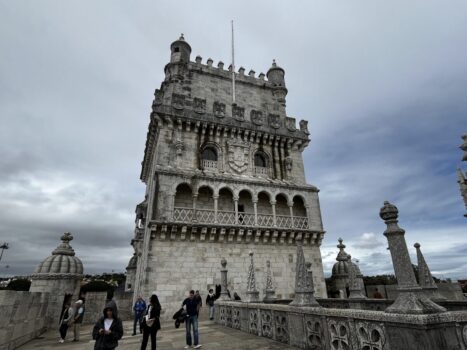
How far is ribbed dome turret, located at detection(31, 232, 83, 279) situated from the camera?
1339cm

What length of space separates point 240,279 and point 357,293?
343 inches

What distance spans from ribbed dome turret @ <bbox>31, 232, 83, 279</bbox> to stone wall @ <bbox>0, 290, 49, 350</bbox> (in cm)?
183

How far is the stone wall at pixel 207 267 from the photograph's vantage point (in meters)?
16.2

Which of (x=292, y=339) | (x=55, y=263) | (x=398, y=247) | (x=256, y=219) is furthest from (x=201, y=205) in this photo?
(x=398, y=247)

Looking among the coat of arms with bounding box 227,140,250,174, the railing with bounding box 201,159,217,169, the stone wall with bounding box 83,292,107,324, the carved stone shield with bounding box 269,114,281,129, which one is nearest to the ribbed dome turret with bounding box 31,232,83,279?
the stone wall with bounding box 83,292,107,324

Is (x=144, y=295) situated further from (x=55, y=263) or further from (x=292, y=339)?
(x=292, y=339)

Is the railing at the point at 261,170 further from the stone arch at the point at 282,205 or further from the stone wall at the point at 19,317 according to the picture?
the stone wall at the point at 19,317

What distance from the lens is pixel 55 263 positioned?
1368cm

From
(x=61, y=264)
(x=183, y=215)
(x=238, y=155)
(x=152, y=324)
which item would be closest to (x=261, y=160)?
(x=238, y=155)

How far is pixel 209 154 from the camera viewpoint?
22.0 m

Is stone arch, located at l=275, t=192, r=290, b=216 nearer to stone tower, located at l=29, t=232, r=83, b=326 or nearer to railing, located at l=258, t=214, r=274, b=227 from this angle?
railing, located at l=258, t=214, r=274, b=227

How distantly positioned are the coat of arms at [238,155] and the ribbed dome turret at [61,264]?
12562mm

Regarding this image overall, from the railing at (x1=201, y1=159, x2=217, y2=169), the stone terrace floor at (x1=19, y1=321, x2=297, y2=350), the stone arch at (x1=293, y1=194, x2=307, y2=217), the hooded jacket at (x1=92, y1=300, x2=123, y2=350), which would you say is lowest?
the stone terrace floor at (x1=19, y1=321, x2=297, y2=350)

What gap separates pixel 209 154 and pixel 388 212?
703 inches
